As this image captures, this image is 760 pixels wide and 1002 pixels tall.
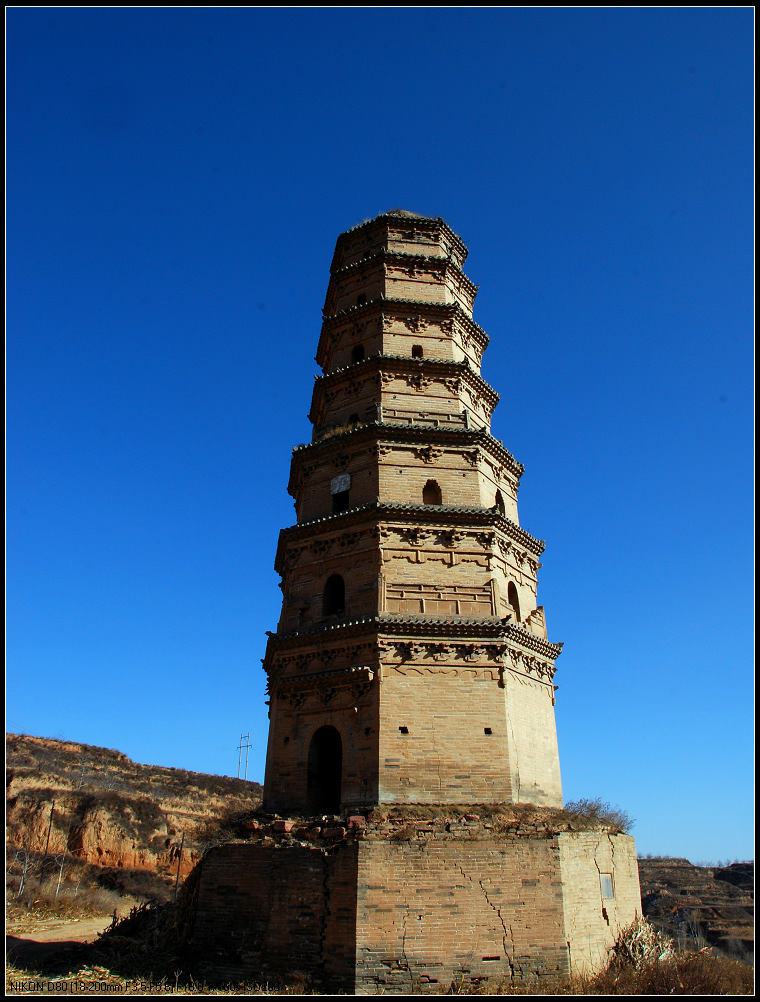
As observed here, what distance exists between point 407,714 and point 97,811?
2653cm

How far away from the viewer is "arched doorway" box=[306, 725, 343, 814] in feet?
54.1

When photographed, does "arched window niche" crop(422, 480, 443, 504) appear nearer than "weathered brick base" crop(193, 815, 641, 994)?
No

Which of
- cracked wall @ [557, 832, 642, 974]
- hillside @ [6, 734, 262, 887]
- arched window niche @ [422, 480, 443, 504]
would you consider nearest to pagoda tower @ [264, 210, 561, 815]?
arched window niche @ [422, 480, 443, 504]

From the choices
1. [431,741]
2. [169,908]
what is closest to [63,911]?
[169,908]

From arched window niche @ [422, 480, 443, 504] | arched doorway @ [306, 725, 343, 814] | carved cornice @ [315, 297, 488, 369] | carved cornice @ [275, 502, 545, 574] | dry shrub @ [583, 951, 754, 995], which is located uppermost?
carved cornice @ [315, 297, 488, 369]

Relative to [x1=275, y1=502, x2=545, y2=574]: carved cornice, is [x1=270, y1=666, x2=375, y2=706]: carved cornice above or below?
below

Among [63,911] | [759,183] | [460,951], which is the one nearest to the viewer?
[759,183]

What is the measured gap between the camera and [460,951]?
12641mm

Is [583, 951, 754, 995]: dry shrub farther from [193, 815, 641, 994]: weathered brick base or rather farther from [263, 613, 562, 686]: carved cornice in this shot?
[263, 613, 562, 686]: carved cornice

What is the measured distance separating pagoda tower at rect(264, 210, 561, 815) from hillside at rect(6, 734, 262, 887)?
1310cm

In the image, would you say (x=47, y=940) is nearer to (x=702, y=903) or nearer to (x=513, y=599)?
(x=513, y=599)

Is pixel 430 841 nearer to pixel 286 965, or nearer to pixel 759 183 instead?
pixel 286 965

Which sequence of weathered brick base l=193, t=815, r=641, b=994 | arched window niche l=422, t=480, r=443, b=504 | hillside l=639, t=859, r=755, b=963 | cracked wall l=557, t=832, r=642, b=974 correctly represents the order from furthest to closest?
hillside l=639, t=859, r=755, b=963
arched window niche l=422, t=480, r=443, b=504
cracked wall l=557, t=832, r=642, b=974
weathered brick base l=193, t=815, r=641, b=994

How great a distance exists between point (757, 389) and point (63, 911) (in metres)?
29.1
